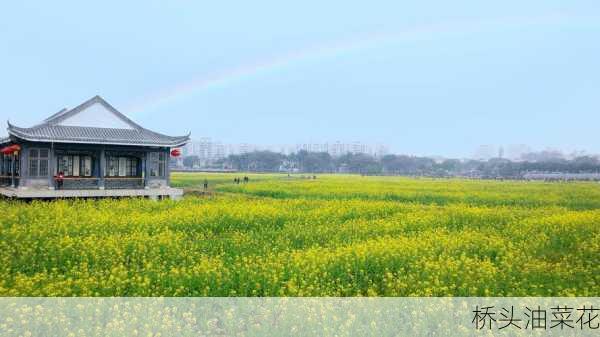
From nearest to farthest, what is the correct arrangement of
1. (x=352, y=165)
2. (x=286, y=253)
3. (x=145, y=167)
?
(x=286, y=253) → (x=145, y=167) → (x=352, y=165)

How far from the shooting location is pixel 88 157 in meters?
25.0

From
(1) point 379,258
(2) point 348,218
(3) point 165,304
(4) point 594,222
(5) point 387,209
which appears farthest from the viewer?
(5) point 387,209

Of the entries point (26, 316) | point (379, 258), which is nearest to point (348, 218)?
point (379, 258)

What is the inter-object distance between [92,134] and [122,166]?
2553mm

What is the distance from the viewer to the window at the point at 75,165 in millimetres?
24119

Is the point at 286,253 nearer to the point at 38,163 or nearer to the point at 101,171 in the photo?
the point at 101,171

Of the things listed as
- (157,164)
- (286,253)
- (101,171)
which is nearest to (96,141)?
(101,171)

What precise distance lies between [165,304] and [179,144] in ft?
66.7

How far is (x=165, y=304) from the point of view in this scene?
260 inches

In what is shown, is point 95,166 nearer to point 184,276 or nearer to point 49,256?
point 49,256

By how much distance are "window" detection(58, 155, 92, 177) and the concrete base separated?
2.23 meters

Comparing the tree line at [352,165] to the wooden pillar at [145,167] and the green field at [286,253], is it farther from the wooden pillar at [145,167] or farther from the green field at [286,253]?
the green field at [286,253]

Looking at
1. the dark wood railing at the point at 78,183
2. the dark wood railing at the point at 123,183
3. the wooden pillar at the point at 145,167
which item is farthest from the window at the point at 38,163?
the wooden pillar at the point at 145,167

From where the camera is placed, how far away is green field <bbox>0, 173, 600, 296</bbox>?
7777 mm
